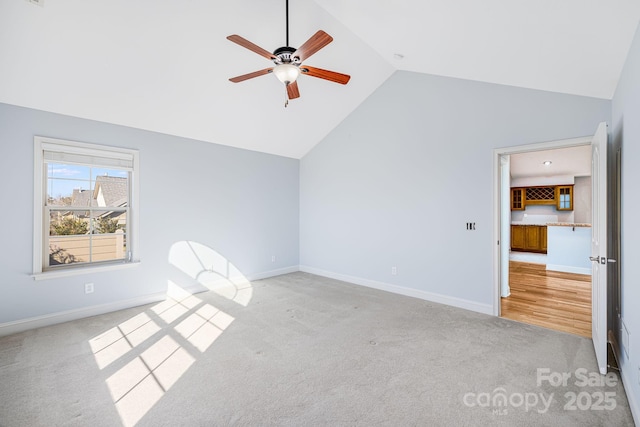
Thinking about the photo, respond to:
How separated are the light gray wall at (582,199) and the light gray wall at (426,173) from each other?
628 cm

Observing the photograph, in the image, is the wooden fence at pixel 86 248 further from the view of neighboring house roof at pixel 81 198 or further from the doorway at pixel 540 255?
the doorway at pixel 540 255

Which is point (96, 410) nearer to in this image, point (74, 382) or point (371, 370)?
point (74, 382)

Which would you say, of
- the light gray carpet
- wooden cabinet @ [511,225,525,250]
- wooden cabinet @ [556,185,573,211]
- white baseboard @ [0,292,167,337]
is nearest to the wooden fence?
white baseboard @ [0,292,167,337]

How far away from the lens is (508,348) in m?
2.75

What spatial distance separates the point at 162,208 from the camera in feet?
13.8

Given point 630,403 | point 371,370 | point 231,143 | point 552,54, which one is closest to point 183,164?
point 231,143

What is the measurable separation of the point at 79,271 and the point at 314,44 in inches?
146

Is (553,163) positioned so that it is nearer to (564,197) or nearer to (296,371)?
(564,197)

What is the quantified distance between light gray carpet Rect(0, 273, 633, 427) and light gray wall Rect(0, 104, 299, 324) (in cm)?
44

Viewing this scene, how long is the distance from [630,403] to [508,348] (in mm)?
867

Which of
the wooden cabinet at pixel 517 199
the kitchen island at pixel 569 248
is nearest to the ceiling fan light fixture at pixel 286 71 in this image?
the kitchen island at pixel 569 248

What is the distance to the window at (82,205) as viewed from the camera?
131 inches

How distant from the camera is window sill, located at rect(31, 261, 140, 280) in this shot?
326 cm

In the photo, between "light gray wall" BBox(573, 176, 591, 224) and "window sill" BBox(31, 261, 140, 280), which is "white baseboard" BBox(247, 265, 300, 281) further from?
"light gray wall" BBox(573, 176, 591, 224)
